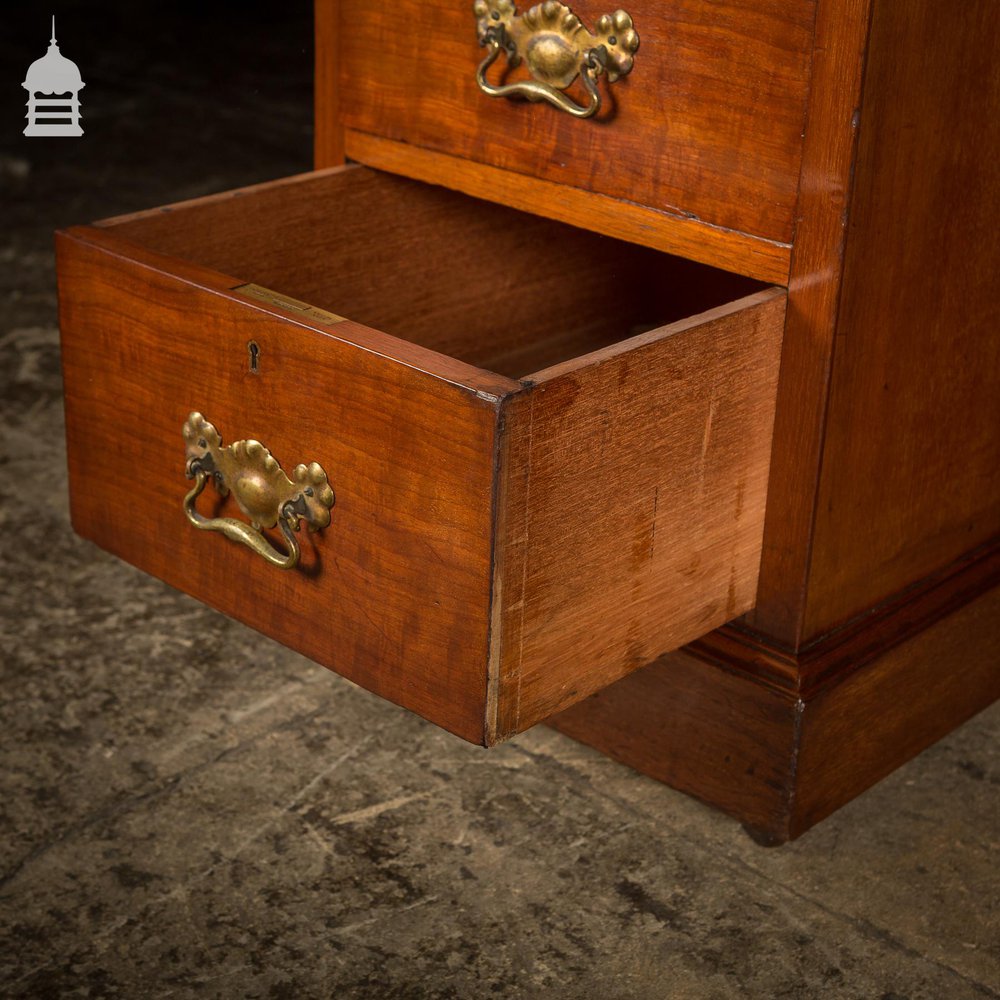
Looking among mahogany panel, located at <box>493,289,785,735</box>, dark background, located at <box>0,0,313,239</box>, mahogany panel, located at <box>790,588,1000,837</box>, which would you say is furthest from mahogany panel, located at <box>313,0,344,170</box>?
dark background, located at <box>0,0,313,239</box>

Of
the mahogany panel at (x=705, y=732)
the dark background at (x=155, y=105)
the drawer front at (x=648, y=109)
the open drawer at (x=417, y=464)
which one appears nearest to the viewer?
the open drawer at (x=417, y=464)

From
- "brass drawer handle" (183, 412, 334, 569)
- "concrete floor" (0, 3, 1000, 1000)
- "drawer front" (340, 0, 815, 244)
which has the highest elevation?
"drawer front" (340, 0, 815, 244)

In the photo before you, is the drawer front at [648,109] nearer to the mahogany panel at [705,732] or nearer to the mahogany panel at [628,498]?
the mahogany panel at [628,498]

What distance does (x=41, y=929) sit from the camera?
1.07m

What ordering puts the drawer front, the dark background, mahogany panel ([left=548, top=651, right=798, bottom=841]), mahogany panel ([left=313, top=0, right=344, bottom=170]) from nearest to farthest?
the drawer front → mahogany panel ([left=548, top=651, right=798, bottom=841]) → mahogany panel ([left=313, top=0, right=344, bottom=170]) → the dark background

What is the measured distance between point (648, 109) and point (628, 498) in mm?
279

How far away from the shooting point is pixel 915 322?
43.8 inches

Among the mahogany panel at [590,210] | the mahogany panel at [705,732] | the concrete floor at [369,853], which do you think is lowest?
the concrete floor at [369,853]

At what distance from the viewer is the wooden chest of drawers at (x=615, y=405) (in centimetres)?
93

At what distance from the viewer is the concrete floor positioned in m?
1.05

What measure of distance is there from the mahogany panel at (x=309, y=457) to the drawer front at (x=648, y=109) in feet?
0.87

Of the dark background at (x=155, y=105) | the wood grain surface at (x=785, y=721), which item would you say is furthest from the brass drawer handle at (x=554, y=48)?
the dark background at (x=155, y=105)

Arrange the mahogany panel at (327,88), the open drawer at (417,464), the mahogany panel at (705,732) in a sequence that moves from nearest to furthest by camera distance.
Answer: the open drawer at (417,464)
the mahogany panel at (705,732)
the mahogany panel at (327,88)

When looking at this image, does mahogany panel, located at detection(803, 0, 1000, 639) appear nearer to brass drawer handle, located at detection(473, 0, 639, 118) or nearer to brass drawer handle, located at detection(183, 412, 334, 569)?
brass drawer handle, located at detection(473, 0, 639, 118)
